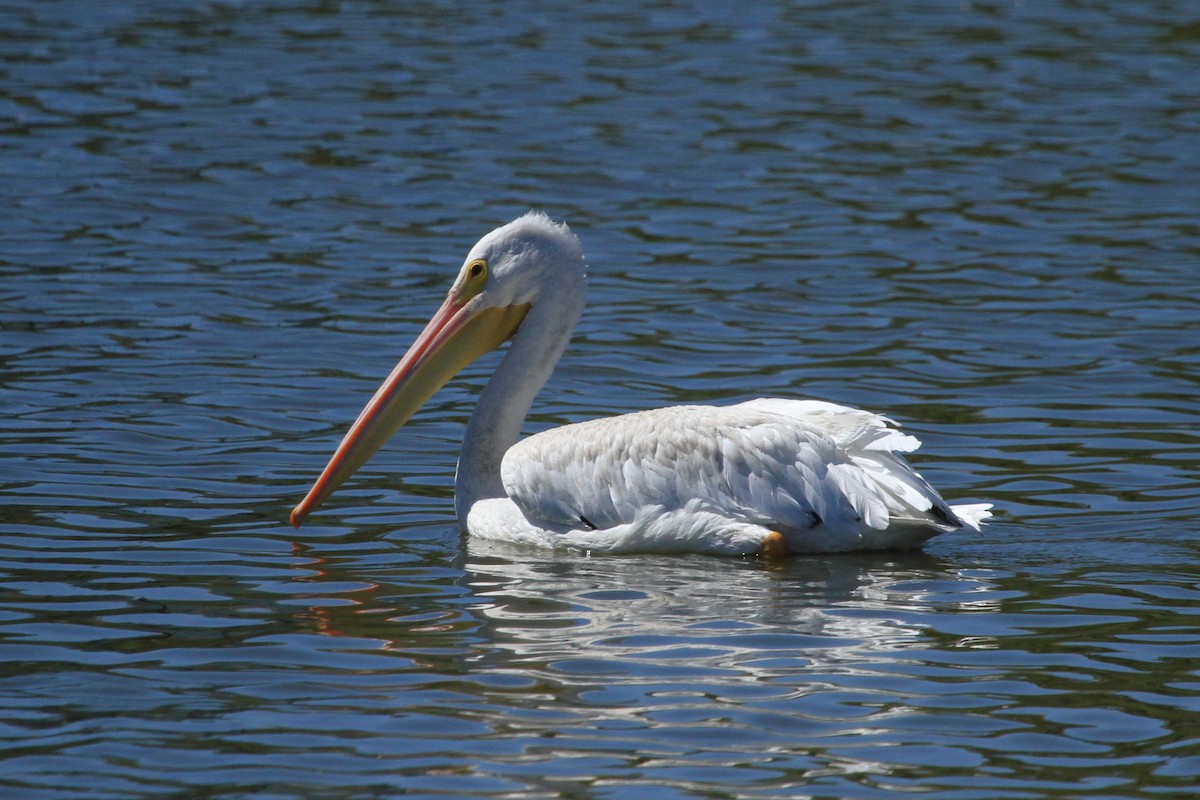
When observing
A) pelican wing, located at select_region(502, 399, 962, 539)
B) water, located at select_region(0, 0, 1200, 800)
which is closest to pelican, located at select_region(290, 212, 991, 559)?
pelican wing, located at select_region(502, 399, 962, 539)

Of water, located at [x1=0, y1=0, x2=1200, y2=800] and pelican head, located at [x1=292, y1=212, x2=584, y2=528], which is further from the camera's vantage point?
pelican head, located at [x1=292, y1=212, x2=584, y2=528]

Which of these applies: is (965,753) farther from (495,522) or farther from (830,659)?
(495,522)

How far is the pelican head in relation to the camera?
21.8 feet

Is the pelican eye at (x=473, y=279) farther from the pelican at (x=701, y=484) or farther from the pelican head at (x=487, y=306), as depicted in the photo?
the pelican at (x=701, y=484)

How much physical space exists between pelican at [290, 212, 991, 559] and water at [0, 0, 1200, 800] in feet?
0.38

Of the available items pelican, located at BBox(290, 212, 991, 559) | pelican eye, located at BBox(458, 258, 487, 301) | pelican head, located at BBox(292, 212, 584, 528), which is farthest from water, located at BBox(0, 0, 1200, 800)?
pelican eye, located at BBox(458, 258, 487, 301)

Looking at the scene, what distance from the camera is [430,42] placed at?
16.9 meters

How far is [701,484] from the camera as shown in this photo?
5.99m

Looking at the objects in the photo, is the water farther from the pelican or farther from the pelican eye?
the pelican eye

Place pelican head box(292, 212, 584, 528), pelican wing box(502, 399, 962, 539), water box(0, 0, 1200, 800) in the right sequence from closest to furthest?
water box(0, 0, 1200, 800) < pelican wing box(502, 399, 962, 539) < pelican head box(292, 212, 584, 528)

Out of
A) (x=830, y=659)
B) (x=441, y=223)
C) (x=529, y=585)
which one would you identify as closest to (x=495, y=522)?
(x=529, y=585)

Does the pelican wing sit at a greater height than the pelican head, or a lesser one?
lesser

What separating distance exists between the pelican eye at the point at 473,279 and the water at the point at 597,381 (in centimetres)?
81

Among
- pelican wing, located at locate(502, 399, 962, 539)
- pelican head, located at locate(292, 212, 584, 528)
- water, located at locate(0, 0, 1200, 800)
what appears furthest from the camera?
pelican head, located at locate(292, 212, 584, 528)
